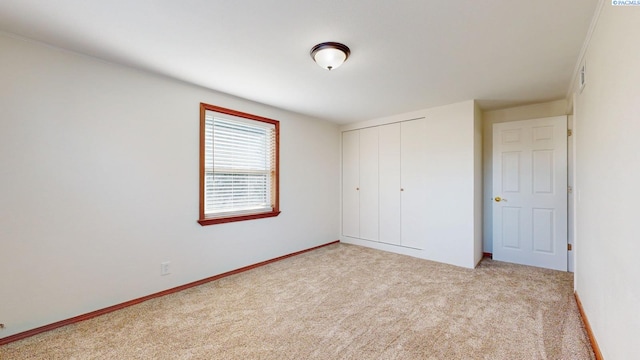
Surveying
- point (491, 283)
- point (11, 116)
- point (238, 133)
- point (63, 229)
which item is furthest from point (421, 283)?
point (11, 116)

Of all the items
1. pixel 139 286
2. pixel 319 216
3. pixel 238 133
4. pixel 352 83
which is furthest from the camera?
pixel 319 216

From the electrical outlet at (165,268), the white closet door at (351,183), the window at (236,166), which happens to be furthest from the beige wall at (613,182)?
the electrical outlet at (165,268)

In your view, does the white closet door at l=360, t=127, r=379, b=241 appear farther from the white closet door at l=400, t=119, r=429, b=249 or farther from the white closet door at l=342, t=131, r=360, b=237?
the white closet door at l=400, t=119, r=429, b=249

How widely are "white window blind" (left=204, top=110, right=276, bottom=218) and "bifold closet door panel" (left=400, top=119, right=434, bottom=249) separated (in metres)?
2.09

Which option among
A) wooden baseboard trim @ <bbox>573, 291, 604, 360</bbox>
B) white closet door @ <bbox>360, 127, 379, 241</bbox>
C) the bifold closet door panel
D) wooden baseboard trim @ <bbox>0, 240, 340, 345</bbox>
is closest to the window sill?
wooden baseboard trim @ <bbox>0, 240, 340, 345</bbox>

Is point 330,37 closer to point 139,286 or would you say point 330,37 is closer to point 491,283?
point 139,286

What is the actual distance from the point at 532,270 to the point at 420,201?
1.60 meters

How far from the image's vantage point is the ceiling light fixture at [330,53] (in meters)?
2.04

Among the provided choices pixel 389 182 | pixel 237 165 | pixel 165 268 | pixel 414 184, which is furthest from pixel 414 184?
pixel 165 268

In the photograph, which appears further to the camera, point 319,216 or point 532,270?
point 319,216

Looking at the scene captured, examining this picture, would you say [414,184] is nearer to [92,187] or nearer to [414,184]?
[414,184]

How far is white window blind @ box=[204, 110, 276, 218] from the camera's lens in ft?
10.4

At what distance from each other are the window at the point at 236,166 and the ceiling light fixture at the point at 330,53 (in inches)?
63.7

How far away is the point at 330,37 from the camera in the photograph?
196 cm
